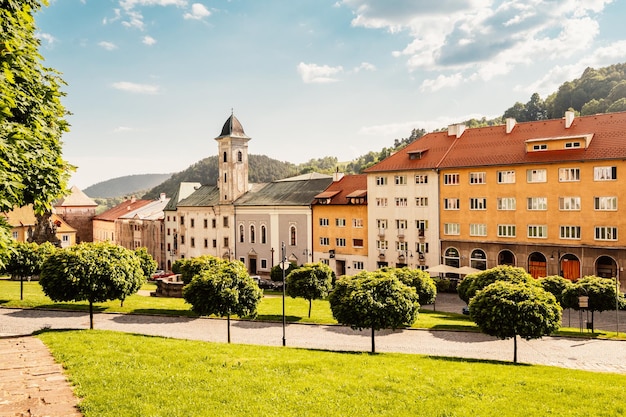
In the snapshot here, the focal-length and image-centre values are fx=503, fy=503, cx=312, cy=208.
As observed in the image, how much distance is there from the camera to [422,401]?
1537 cm

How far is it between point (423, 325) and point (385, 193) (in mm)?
31029

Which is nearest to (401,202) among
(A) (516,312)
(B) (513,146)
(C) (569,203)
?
(B) (513,146)

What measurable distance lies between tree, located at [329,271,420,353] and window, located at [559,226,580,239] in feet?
99.0

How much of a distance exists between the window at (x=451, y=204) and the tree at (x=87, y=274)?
3927cm

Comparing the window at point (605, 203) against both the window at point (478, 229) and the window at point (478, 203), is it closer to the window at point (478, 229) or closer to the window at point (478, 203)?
the window at point (478, 203)

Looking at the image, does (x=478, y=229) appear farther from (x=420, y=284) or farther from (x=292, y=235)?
(x=292, y=235)

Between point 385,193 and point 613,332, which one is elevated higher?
point 385,193

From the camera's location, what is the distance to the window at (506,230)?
5403 cm

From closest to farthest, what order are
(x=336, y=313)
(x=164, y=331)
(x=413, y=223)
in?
(x=336, y=313), (x=164, y=331), (x=413, y=223)

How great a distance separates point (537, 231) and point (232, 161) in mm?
50196

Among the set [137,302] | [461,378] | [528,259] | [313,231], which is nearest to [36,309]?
[137,302]

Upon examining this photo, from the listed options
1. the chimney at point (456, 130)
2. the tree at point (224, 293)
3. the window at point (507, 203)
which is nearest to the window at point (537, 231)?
the window at point (507, 203)

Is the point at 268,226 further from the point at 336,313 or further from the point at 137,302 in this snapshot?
the point at 336,313

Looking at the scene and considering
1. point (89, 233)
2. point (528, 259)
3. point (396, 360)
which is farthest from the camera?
point (89, 233)
